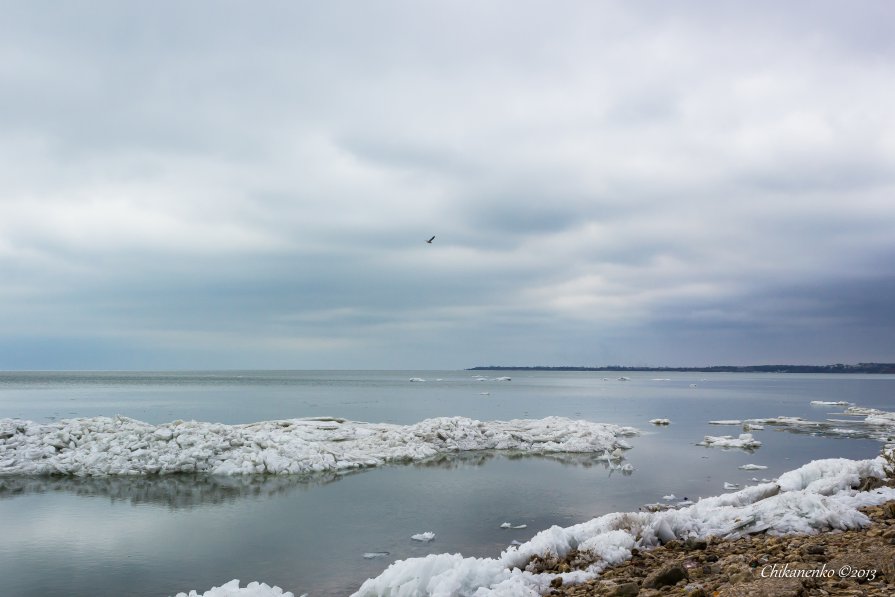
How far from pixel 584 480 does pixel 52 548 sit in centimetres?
1201

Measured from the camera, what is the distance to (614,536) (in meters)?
8.09

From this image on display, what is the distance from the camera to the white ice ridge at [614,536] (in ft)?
21.7

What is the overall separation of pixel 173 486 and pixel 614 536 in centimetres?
1111

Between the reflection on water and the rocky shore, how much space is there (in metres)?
9.13

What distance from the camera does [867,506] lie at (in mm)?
8609

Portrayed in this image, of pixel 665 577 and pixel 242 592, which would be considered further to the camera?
pixel 242 592

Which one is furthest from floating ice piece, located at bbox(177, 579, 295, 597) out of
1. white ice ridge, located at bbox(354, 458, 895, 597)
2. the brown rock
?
the brown rock

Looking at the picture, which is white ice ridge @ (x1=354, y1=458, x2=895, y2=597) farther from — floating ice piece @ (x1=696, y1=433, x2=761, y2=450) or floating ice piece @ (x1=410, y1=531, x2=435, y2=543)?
floating ice piece @ (x1=696, y1=433, x2=761, y2=450)

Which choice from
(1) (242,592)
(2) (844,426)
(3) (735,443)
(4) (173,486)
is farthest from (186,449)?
(2) (844,426)

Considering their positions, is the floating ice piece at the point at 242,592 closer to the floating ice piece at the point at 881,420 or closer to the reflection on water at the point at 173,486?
the reflection on water at the point at 173,486

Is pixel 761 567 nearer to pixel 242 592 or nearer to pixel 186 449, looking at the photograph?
pixel 242 592

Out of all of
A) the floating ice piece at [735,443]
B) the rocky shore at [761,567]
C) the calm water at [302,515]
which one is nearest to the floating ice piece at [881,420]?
the floating ice piece at [735,443]

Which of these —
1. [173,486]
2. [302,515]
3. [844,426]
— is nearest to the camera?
[302,515]

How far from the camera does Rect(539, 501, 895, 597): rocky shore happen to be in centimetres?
536
